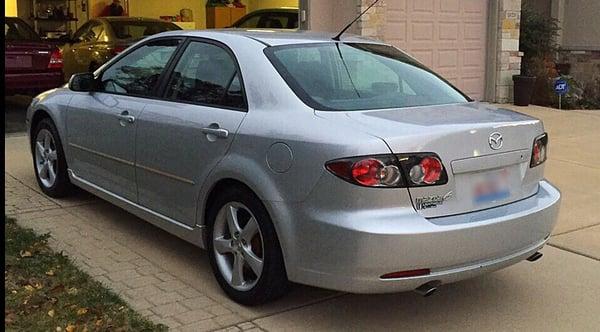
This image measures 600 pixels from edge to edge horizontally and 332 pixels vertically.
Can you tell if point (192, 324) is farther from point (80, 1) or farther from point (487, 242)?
point (80, 1)

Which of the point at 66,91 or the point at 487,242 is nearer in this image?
the point at 487,242

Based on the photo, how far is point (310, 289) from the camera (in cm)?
438

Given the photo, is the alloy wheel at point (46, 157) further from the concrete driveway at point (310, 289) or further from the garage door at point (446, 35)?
the garage door at point (446, 35)

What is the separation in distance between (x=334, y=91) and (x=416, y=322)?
1393mm

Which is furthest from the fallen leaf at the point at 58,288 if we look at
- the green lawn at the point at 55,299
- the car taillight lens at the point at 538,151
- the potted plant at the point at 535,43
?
the potted plant at the point at 535,43

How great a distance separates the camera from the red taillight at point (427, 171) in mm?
3455

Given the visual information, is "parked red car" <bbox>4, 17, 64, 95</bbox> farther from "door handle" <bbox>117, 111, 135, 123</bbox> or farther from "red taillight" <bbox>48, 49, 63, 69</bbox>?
"door handle" <bbox>117, 111, 135, 123</bbox>

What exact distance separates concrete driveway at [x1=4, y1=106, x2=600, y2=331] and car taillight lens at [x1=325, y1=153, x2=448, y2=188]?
3.01 feet

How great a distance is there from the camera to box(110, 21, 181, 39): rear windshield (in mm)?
13914

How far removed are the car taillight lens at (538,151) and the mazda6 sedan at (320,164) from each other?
1cm

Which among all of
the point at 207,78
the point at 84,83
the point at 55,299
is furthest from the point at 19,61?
the point at 55,299

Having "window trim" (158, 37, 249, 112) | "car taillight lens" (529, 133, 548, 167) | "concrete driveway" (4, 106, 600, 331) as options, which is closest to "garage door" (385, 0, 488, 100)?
"concrete driveway" (4, 106, 600, 331)

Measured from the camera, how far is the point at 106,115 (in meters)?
5.28

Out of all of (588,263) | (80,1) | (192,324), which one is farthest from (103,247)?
(80,1)
